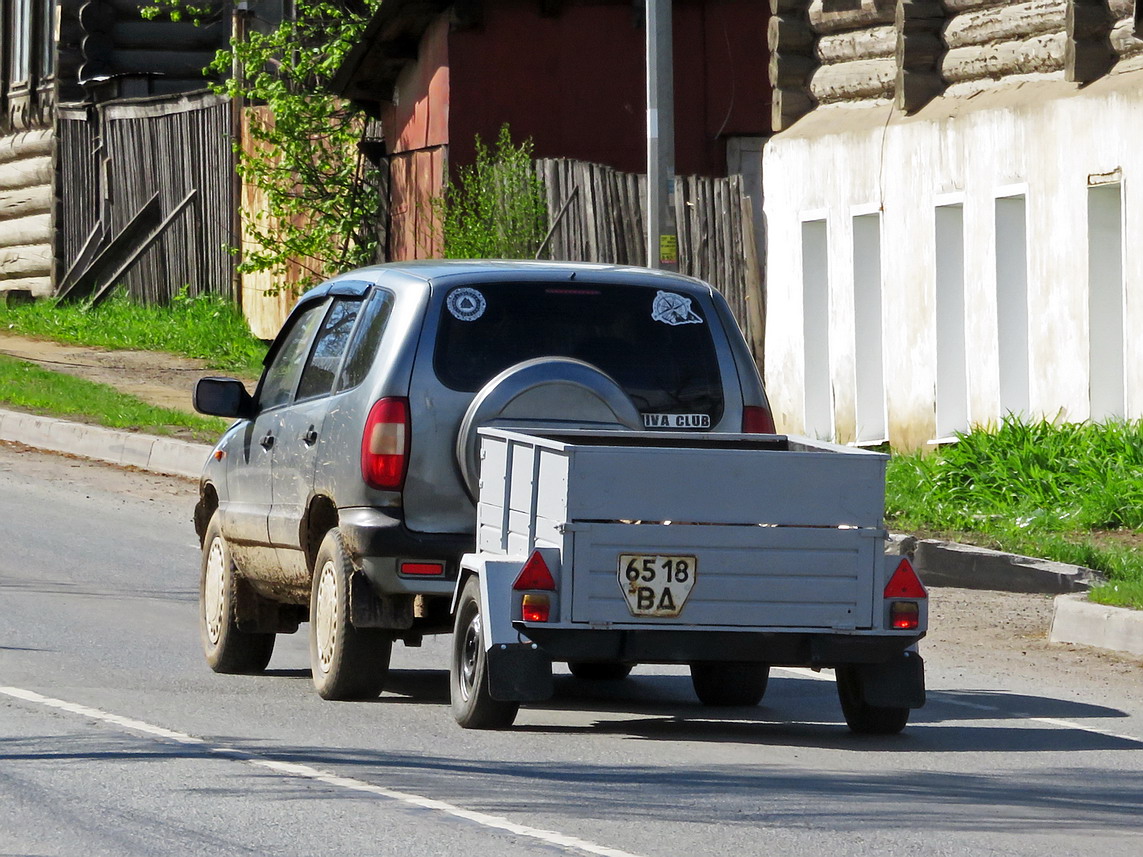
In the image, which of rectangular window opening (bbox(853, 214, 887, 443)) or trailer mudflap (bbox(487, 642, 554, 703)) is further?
rectangular window opening (bbox(853, 214, 887, 443))

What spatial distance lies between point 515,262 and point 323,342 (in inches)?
35.3

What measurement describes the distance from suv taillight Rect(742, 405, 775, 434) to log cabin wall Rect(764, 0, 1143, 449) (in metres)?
6.85

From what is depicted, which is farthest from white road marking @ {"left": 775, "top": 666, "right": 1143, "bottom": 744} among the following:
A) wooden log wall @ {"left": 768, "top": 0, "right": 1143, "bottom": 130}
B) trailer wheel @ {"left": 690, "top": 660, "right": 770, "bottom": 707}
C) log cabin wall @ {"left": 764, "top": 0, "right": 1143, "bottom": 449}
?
wooden log wall @ {"left": 768, "top": 0, "right": 1143, "bottom": 130}

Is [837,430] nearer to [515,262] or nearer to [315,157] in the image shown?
[315,157]

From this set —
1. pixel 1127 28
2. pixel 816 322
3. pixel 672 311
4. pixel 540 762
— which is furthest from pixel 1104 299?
pixel 540 762

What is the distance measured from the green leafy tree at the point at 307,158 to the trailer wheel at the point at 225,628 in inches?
565

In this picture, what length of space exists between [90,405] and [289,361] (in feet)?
35.0

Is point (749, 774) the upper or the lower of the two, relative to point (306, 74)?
lower

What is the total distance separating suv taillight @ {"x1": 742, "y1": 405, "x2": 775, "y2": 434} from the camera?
29.0 ft

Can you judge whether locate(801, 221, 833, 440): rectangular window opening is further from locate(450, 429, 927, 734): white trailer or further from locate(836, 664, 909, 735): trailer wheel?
locate(450, 429, 927, 734): white trailer

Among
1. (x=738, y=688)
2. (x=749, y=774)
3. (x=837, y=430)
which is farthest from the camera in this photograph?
(x=837, y=430)

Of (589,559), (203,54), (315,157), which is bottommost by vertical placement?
(589,559)

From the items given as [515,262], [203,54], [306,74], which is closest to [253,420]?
[515,262]

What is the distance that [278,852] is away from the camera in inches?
232
